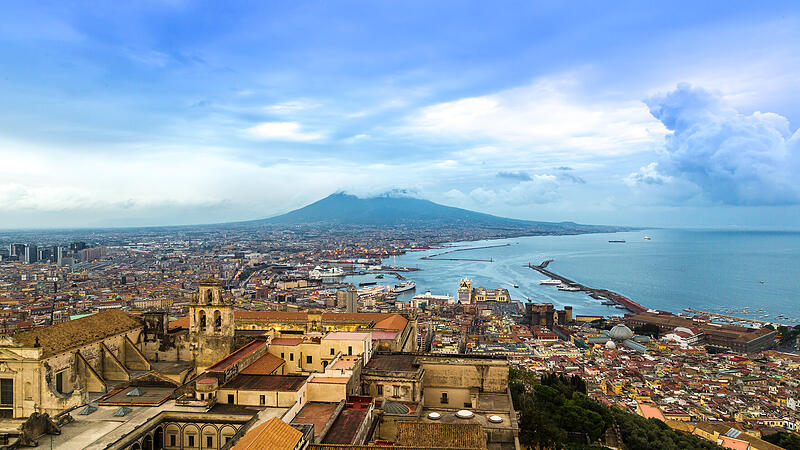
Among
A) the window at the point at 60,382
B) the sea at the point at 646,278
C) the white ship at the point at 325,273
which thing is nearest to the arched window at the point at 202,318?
the window at the point at 60,382

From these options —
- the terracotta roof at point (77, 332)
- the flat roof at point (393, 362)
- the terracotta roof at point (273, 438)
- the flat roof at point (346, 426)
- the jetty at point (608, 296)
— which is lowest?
the jetty at point (608, 296)

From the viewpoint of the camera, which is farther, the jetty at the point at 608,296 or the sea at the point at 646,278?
the sea at the point at 646,278

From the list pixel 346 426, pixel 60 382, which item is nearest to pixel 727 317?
pixel 346 426

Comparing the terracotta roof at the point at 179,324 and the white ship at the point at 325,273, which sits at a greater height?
the terracotta roof at the point at 179,324

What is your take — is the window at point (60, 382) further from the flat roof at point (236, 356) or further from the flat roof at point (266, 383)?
the flat roof at point (266, 383)

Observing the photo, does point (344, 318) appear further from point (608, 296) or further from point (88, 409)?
point (608, 296)

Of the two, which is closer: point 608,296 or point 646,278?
point 608,296

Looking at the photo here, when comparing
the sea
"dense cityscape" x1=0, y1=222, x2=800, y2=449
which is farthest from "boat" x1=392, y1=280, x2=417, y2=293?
"dense cityscape" x1=0, y1=222, x2=800, y2=449
